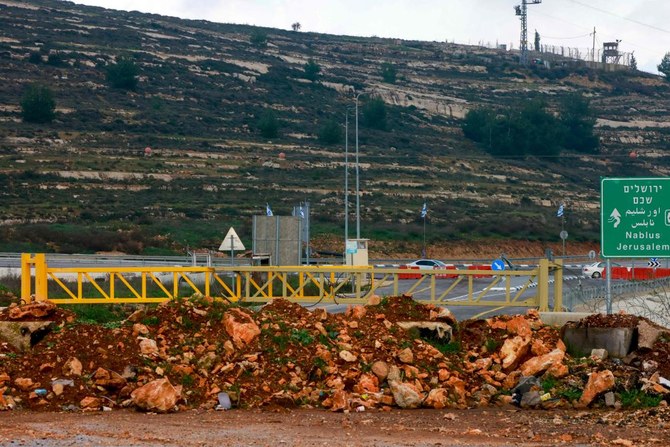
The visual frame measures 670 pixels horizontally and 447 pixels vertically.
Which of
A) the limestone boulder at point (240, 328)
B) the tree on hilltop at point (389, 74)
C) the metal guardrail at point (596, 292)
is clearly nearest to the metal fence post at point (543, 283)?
the metal guardrail at point (596, 292)

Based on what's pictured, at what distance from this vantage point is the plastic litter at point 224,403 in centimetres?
1459

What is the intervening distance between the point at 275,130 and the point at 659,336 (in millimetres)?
99341

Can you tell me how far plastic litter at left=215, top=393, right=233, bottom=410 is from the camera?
1459 cm

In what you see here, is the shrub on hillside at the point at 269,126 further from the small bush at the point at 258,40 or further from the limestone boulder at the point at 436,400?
the limestone boulder at the point at 436,400

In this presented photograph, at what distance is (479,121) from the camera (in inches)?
5069

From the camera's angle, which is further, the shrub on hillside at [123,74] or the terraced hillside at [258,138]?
the shrub on hillside at [123,74]

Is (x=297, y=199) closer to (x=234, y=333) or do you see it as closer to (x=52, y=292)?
(x=52, y=292)

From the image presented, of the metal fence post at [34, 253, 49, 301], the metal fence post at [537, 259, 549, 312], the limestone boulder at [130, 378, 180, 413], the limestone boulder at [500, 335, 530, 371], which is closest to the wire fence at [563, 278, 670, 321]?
the metal fence post at [537, 259, 549, 312]

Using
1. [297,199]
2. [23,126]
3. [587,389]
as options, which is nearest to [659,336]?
[587,389]

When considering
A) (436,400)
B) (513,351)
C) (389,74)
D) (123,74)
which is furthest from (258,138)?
(436,400)

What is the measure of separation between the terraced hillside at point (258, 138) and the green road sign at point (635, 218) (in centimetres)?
4883

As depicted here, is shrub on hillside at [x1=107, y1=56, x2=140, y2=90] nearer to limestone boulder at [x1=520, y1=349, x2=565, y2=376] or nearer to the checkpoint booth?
the checkpoint booth

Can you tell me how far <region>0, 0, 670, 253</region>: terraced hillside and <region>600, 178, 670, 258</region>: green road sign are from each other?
48830 mm

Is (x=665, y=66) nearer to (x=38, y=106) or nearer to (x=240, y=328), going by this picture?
(x=38, y=106)
